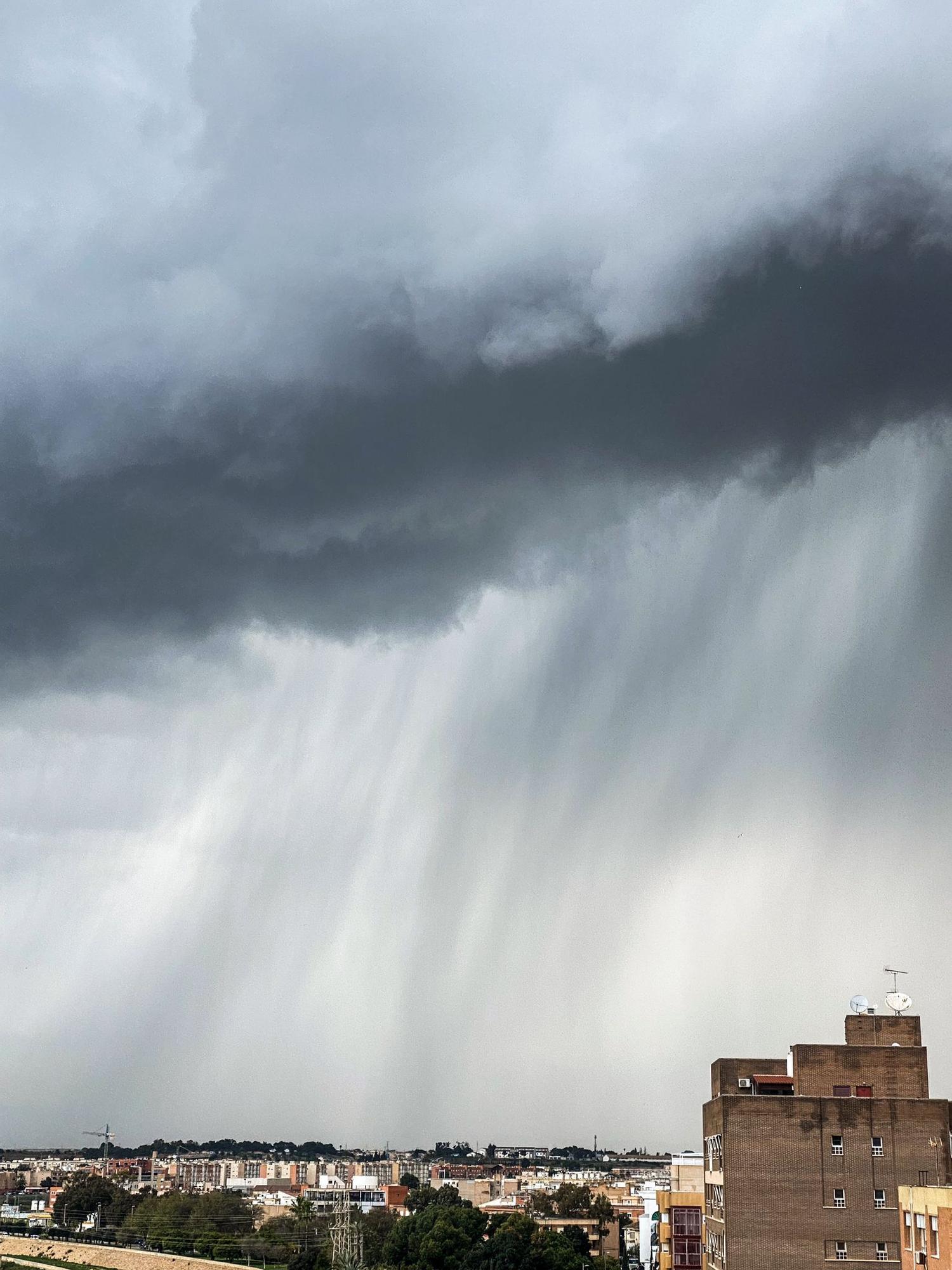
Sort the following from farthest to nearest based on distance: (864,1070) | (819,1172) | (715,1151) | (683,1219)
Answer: (683,1219) → (715,1151) → (864,1070) → (819,1172)

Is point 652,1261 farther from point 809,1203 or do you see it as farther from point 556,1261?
point 809,1203

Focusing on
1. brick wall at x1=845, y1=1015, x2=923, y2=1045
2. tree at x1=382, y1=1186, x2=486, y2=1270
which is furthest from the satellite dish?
tree at x1=382, y1=1186, x2=486, y2=1270

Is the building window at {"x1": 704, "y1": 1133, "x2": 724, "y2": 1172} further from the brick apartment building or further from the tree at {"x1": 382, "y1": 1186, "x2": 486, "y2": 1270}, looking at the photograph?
the tree at {"x1": 382, "y1": 1186, "x2": 486, "y2": 1270}

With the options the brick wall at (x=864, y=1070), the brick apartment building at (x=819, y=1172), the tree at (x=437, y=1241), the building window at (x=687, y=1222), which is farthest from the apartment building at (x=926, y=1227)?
the tree at (x=437, y=1241)

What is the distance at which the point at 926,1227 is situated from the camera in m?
75.9

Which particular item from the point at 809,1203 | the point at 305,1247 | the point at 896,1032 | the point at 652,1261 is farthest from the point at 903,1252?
the point at 305,1247

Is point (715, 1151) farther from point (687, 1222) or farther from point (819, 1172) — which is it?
point (687, 1222)

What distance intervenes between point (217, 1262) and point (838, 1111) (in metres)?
127

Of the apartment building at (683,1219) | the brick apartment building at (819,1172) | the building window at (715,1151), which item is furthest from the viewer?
the apartment building at (683,1219)

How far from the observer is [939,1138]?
317 ft

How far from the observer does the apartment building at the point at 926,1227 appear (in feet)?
236

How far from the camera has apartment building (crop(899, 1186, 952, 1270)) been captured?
71875 mm

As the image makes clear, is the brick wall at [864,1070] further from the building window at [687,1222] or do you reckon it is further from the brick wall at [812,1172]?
the building window at [687,1222]

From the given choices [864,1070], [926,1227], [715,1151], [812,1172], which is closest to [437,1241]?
[715,1151]
